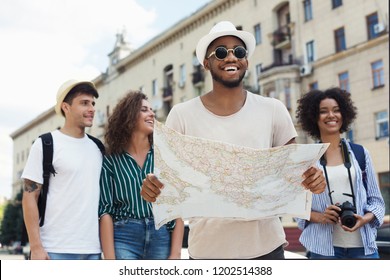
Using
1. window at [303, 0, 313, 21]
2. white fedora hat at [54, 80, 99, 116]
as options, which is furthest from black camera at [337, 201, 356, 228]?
window at [303, 0, 313, 21]

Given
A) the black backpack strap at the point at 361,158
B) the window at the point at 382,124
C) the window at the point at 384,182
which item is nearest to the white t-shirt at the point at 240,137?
the black backpack strap at the point at 361,158

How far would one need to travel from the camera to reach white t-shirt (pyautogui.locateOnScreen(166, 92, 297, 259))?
1839 mm

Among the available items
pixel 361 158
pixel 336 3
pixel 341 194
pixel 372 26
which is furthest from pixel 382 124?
pixel 341 194

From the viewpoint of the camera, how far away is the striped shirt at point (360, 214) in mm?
2365

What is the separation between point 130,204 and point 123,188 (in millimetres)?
70

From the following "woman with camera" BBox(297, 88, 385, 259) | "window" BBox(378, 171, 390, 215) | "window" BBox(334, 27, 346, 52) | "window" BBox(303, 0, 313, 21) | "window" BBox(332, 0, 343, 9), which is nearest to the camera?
"woman with camera" BBox(297, 88, 385, 259)

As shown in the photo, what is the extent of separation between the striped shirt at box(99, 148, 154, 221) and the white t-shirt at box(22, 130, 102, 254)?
49 mm

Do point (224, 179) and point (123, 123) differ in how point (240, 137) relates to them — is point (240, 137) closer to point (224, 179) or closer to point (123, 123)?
point (224, 179)

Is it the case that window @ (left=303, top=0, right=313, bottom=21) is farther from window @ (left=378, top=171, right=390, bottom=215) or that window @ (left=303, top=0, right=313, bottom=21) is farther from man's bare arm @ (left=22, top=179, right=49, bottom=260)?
man's bare arm @ (left=22, top=179, right=49, bottom=260)

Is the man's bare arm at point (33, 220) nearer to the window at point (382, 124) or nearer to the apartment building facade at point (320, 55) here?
the apartment building facade at point (320, 55)

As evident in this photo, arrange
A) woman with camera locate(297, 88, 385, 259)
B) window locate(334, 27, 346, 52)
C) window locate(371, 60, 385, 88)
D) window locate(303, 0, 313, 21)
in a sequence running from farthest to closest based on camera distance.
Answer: window locate(334, 27, 346, 52) < window locate(371, 60, 385, 88) < window locate(303, 0, 313, 21) < woman with camera locate(297, 88, 385, 259)
